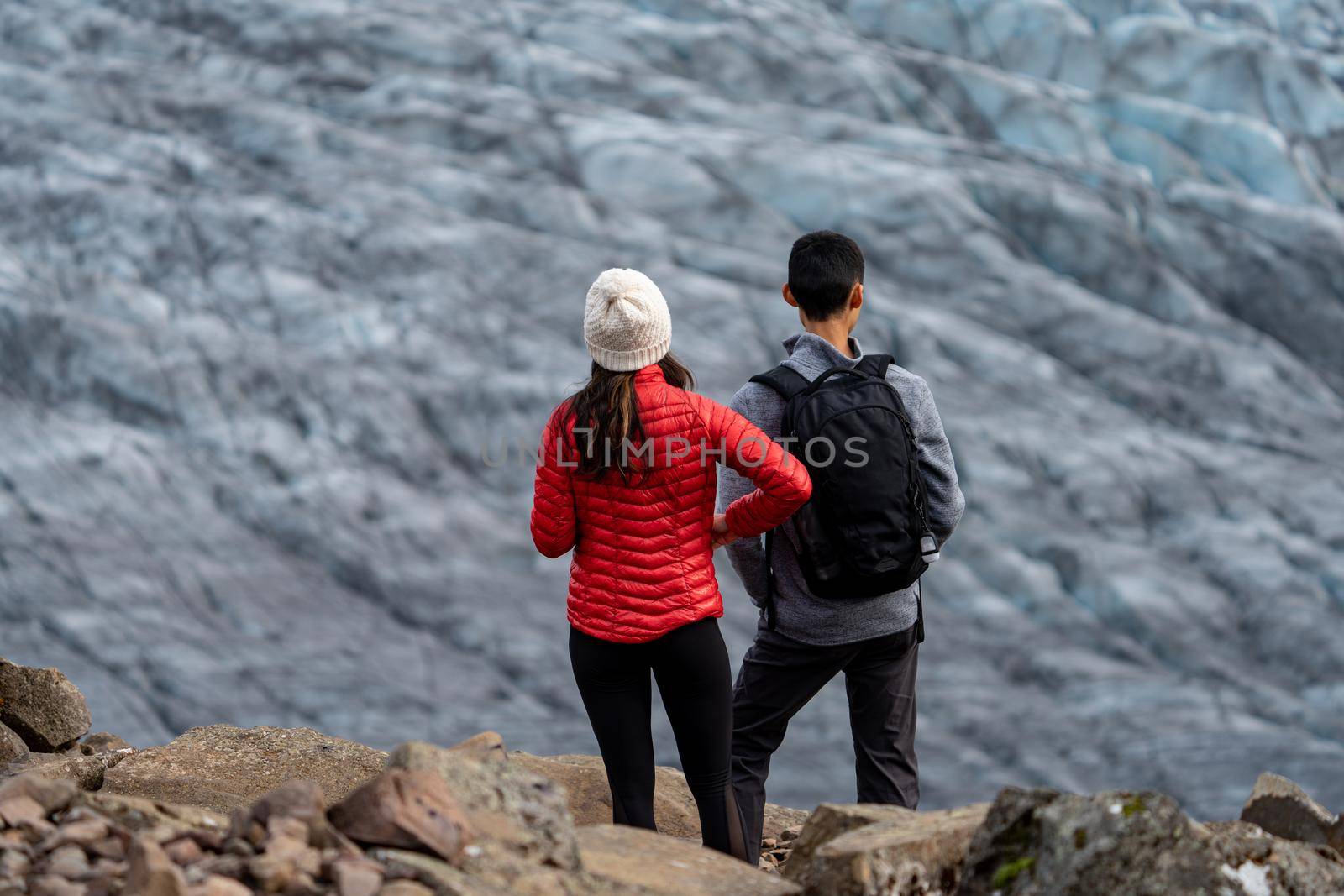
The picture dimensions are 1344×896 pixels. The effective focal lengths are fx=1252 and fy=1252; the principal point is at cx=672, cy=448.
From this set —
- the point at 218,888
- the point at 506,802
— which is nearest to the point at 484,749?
the point at 506,802

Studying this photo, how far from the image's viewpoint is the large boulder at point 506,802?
84.7 inches

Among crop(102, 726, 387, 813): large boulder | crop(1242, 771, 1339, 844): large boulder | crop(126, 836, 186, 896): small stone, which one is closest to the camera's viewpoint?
crop(126, 836, 186, 896): small stone

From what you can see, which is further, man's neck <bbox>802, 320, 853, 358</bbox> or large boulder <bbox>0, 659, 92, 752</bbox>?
large boulder <bbox>0, 659, 92, 752</bbox>

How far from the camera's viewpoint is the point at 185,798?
359 centimetres

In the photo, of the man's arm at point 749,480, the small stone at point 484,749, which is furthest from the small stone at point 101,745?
the man's arm at point 749,480

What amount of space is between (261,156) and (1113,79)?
33.0 feet

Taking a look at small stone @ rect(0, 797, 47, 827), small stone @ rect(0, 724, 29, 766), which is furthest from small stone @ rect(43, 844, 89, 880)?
small stone @ rect(0, 724, 29, 766)

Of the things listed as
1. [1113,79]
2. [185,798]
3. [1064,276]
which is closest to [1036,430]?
[1064,276]

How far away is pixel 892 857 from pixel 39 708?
3.42 metres

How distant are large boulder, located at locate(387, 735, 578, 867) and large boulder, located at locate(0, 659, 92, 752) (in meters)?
2.70

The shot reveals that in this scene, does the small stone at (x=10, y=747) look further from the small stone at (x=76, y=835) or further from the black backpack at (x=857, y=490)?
the black backpack at (x=857, y=490)

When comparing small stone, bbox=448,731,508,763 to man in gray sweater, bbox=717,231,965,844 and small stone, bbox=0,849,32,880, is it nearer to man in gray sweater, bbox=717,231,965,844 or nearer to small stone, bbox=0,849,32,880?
man in gray sweater, bbox=717,231,965,844

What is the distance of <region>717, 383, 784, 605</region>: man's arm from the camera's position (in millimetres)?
2666

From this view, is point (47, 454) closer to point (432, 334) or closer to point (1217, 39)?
point (432, 334)
